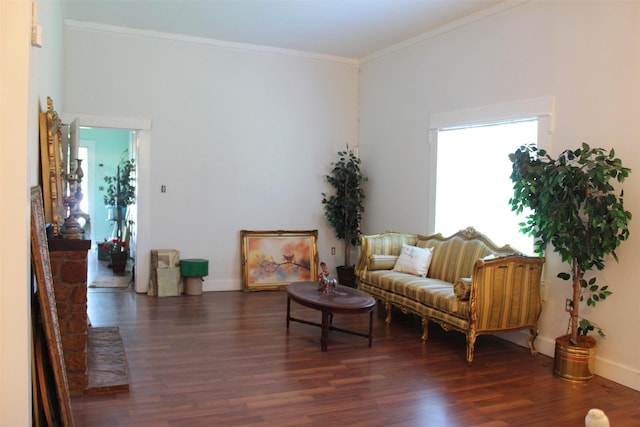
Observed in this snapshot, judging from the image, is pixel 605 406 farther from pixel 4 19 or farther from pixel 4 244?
pixel 4 19

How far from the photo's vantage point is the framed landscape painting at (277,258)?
7.60 meters

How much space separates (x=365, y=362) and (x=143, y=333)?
221 cm

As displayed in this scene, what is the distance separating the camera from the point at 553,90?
493cm

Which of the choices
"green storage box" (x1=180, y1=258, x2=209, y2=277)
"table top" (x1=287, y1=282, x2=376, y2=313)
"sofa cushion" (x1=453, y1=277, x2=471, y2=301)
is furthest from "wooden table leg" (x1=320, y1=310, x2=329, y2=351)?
"green storage box" (x1=180, y1=258, x2=209, y2=277)

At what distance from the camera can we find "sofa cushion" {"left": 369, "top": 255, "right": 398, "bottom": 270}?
618 centimetres

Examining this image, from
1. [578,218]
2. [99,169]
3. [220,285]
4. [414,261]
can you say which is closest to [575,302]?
[578,218]

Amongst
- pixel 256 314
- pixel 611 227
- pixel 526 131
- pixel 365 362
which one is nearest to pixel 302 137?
pixel 256 314

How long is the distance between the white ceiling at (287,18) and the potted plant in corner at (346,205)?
178 centimetres

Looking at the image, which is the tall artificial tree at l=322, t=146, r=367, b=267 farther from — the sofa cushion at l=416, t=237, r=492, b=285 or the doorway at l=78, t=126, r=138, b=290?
the doorway at l=78, t=126, r=138, b=290

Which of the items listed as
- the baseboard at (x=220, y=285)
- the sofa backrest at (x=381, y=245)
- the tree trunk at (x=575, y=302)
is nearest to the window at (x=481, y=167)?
the sofa backrest at (x=381, y=245)

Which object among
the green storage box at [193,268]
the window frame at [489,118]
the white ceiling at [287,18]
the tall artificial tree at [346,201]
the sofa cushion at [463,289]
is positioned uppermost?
the white ceiling at [287,18]

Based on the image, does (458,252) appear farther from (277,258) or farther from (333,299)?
(277,258)

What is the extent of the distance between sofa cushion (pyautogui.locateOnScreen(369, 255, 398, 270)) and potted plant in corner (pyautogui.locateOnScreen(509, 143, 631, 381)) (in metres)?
1.95

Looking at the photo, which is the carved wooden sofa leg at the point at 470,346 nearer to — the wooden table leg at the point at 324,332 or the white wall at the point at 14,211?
the wooden table leg at the point at 324,332
